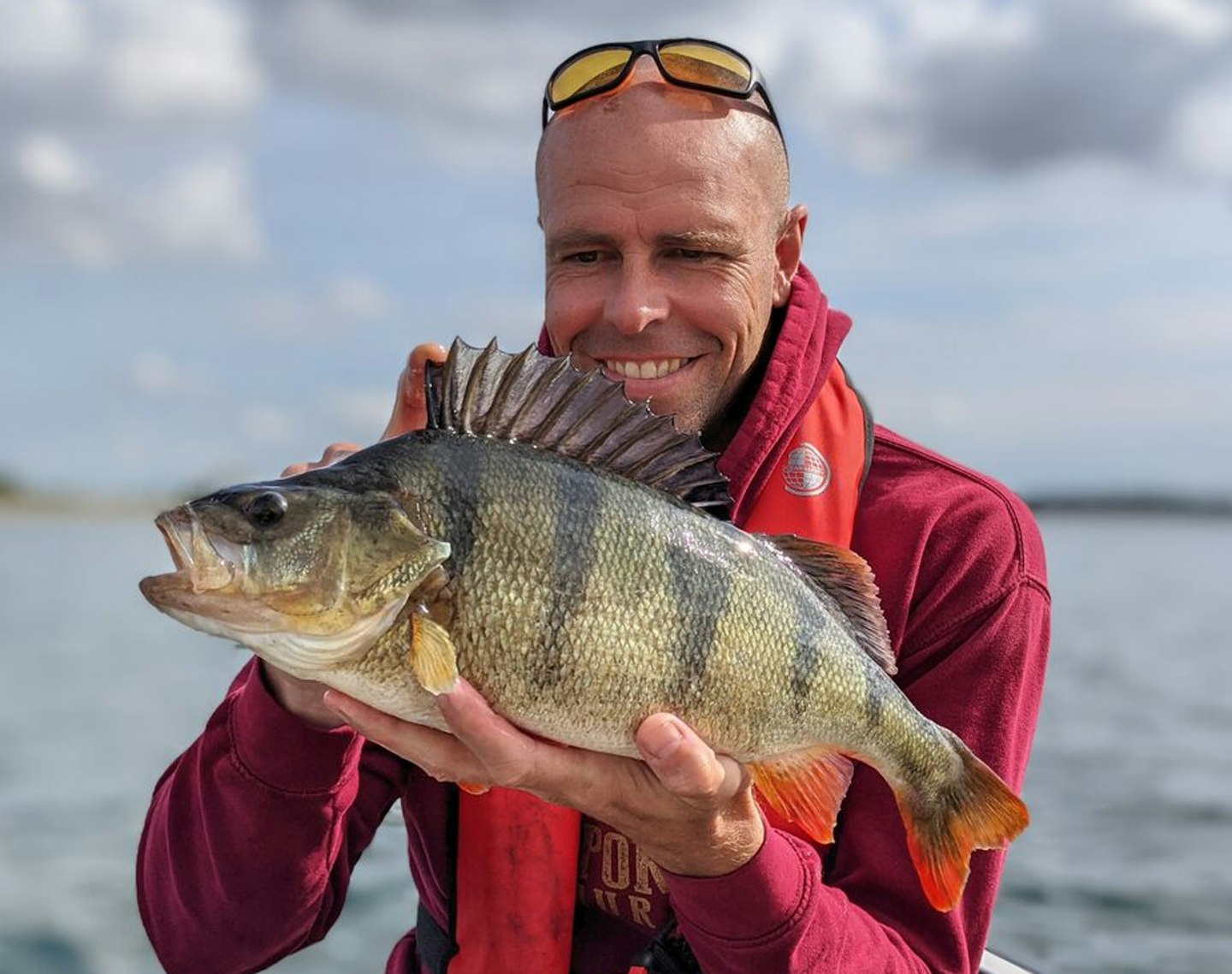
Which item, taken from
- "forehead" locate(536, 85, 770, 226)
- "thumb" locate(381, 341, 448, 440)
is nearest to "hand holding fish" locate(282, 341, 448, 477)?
"thumb" locate(381, 341, 448, 440)

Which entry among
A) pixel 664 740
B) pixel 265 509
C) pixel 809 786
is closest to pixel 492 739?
pixel 664 740

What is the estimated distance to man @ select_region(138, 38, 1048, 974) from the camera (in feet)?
9.70

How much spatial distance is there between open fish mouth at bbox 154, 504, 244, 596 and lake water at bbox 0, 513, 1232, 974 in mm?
1764

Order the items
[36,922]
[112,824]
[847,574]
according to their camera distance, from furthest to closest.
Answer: [112,824] < [36,922] < [847,574]

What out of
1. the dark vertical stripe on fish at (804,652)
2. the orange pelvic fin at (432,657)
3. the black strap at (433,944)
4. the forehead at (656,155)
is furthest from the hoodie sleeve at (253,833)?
the forehead at (656,155)

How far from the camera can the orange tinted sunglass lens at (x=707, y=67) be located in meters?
3.36

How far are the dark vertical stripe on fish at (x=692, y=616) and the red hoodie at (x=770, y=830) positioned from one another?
50 centimetres

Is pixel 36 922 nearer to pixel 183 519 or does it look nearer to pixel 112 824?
pixel 112 824

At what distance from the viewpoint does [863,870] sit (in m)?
3.07

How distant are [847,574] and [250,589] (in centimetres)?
123

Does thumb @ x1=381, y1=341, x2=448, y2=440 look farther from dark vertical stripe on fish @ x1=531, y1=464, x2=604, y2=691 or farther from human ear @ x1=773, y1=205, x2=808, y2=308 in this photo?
human ear @ x1=773, y1=205, x2=808, y2=308

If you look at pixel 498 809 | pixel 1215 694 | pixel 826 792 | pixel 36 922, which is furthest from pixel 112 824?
pixel 1215 694

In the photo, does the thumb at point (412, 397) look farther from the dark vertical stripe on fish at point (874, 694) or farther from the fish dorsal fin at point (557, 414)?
the dark vertical stripe on fish at point (874, 694)

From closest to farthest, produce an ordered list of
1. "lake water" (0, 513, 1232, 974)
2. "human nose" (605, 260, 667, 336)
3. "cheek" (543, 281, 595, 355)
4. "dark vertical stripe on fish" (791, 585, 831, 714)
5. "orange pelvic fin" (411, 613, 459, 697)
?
"orange pelvic fin" (411, 613, 459, 697), "dark vertical stripe on fish" (791, 585, 831, 714), "human nose" (605, 260, 667, 336), "cheek" (543, 281, 595, 355), "lake water" (0, 513, 1232, 974)
